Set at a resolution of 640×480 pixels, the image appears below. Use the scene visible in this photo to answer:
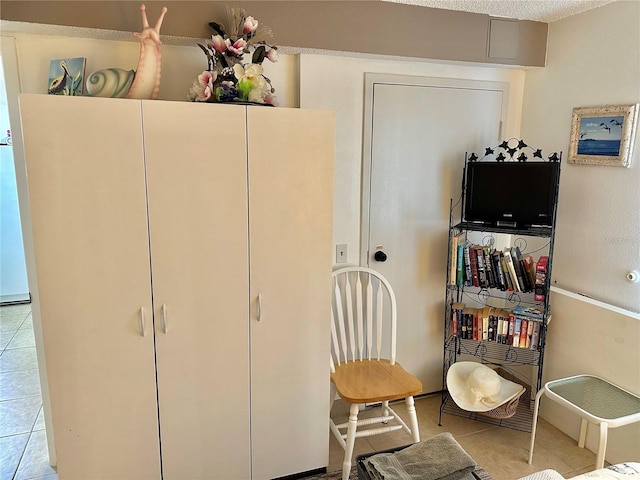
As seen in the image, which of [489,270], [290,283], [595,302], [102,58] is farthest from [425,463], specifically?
[102,58]

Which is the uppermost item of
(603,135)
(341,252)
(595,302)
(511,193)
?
(603,135)

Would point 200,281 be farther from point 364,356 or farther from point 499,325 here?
point 499,325

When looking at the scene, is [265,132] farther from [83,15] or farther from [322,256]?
[83,15]

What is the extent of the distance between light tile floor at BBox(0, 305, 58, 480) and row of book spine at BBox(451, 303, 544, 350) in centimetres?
239

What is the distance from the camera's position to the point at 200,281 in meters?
1.96

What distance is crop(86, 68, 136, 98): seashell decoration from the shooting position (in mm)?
1831

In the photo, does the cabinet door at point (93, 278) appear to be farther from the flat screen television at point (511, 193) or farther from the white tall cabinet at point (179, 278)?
the flat screen television at point (511, 193)

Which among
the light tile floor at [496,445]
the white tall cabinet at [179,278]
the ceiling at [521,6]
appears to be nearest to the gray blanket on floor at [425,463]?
the white tall cabinet at [179,278]

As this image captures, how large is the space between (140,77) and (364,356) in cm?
194

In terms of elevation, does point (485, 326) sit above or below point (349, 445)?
above

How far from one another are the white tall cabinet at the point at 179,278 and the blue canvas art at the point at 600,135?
1.52 metres

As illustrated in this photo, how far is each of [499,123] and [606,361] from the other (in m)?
1.55

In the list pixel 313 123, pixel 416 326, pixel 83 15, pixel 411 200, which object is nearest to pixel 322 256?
pixel 313 123

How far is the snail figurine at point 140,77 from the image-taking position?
1.84 meters
